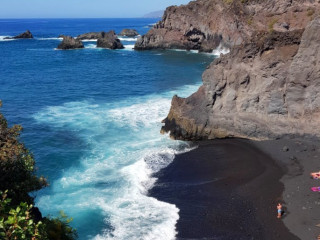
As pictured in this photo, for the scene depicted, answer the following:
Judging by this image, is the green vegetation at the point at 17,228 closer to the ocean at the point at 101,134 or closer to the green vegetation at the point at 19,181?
the green vegetation at the point at 19,181

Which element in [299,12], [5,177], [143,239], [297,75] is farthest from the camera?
[299,12]

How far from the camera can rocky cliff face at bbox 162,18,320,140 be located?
105ft

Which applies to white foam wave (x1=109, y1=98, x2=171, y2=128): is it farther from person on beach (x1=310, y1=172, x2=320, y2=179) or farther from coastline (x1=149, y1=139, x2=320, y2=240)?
person on beach (x1=310, y1=172, x2=320, y2=179)

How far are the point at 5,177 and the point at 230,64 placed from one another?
27.1 meters

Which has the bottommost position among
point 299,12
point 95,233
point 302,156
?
point 95,233

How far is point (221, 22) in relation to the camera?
9588 cm

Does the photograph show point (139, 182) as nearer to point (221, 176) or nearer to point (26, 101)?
point (221, 176)

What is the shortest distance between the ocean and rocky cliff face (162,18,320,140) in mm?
4117

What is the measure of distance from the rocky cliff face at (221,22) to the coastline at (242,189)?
4744cm

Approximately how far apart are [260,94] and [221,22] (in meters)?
66.5

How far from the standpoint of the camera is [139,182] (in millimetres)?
28375

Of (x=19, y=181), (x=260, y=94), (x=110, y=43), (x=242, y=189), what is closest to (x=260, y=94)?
(x=260, y=94)

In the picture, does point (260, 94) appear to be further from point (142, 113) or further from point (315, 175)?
point (142, 113)

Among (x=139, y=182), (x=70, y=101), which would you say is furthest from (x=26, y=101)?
(x=139, y=182)
